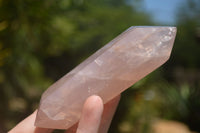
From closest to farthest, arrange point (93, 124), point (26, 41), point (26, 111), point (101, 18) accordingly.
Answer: point (93, 124), point (26, 41), point (26, 111), point (101, 18)

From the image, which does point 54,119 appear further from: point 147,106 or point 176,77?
point 176,77

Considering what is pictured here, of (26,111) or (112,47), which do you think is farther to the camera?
(26,111)

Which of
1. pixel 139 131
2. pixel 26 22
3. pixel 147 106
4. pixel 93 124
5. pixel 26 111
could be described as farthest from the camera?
pixel 147 106

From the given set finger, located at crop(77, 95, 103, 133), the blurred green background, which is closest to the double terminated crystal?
finger, located at crop(77, 95, 103, 133)

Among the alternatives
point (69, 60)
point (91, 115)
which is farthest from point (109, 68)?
point (69, 60)

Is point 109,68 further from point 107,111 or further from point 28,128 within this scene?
point 28,128

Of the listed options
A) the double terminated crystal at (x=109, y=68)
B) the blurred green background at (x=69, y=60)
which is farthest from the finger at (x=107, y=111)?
the blurred green background at (x=69, y=60)

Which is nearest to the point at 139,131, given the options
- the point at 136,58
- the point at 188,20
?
the point at 136,58
